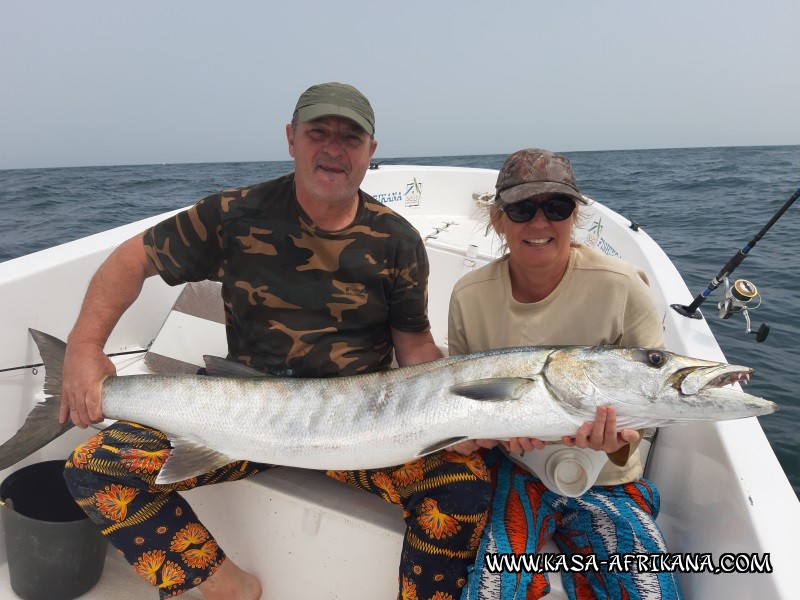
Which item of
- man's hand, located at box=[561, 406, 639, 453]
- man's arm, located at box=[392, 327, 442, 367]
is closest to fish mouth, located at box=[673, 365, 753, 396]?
man's hand, located at box=[561, 406, 639, 453]

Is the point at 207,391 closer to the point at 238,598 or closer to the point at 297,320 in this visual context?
the point at 297,320

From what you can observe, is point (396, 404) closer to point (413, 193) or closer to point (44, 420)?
point (44, 420)

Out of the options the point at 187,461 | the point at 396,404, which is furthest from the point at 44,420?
the point at 396,404

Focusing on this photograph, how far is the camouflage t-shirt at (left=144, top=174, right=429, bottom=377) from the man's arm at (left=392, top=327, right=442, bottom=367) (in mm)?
43

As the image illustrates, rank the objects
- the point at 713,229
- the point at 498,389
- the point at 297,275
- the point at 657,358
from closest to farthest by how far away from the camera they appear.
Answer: the point at 657,358 < the point at 498,389 < the point at 297,275 < the point at 713,229

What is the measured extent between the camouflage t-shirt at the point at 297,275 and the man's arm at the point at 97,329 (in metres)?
0.12

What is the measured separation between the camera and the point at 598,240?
6.36m

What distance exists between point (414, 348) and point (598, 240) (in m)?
4.33

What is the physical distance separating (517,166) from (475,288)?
0.60m

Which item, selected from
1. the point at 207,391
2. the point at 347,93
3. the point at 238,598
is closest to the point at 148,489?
the point at 207,391

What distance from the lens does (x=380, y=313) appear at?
275 centimetres

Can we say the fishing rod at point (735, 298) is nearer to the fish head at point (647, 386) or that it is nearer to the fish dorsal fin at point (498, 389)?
the fish head at point (647, 386)

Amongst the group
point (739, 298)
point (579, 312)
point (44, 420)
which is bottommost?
point (44, 420)

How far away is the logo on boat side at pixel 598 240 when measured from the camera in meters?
6.04
